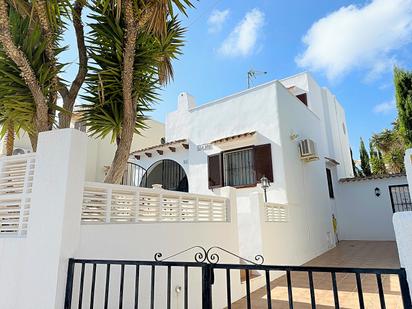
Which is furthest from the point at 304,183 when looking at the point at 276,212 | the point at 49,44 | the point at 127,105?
the point at 49,44

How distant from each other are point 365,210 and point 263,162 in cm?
798

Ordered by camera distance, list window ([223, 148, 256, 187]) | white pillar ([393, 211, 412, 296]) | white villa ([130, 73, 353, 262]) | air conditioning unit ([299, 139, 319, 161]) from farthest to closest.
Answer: air conditioning unit ([299, 139, 319, 161]) → window ([223, 148, 256, 187]) → white villa ([130, 73, 353, 262]) → white pillar ([393, 211, 412, 296])

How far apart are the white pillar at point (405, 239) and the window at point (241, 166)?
7.50 metres

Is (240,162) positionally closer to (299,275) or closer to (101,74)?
(299,275)

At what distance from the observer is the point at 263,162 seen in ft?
31.4

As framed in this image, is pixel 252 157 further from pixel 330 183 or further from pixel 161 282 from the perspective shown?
pixel 330 183

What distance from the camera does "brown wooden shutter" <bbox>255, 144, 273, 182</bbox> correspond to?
9422 mm

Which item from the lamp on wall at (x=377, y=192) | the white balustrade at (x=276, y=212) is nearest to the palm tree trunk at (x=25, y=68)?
the white balustrade at (x=276, y=212)

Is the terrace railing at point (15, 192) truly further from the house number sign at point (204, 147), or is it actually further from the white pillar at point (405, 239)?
the house number sign at point (204, 147)

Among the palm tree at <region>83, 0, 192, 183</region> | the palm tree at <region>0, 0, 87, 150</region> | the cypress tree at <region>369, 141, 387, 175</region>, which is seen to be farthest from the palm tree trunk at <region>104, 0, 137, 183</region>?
the cypress tree at <region>369, 141, 387, 175</region>

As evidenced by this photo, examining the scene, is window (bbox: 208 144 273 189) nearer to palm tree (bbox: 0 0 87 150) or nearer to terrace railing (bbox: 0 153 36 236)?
palm tree (bbox: 0 0 87 150)

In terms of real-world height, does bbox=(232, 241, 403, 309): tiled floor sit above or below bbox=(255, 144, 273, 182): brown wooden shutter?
below

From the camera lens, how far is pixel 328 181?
13984 mm

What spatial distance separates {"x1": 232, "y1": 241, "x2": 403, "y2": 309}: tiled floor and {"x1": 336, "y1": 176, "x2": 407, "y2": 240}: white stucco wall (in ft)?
11.4
